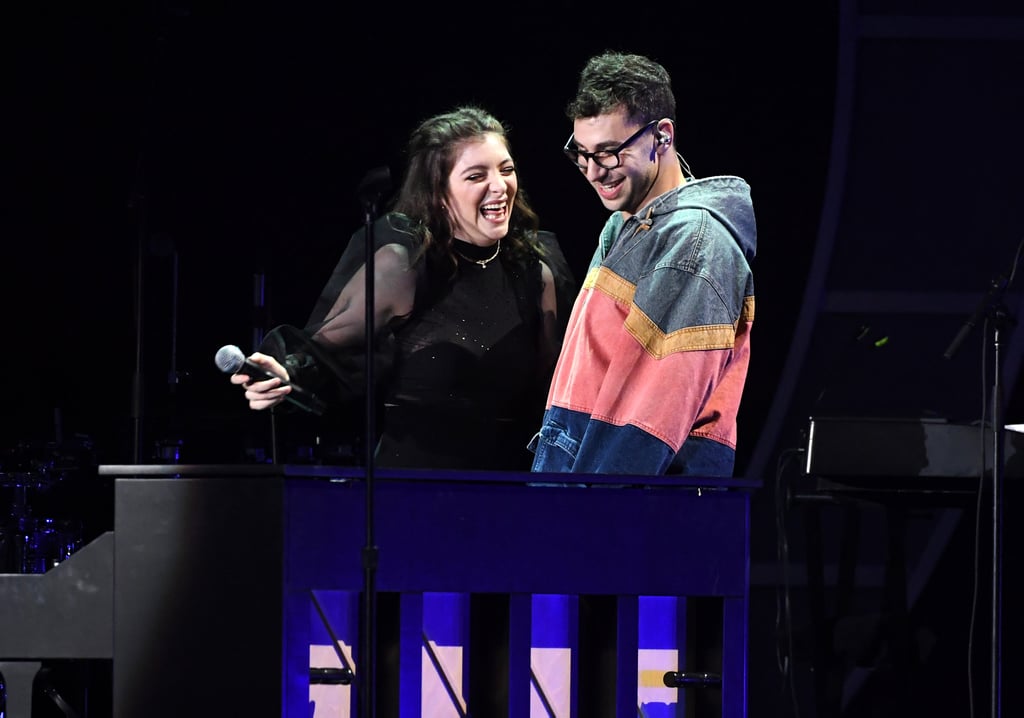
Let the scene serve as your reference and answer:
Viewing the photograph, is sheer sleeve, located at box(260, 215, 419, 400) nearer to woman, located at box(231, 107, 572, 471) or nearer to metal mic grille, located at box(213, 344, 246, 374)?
woman, located at box(231, 107, 572, 471)

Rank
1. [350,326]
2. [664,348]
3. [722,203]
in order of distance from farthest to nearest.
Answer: [350,326] < [722,203] < [664,348]

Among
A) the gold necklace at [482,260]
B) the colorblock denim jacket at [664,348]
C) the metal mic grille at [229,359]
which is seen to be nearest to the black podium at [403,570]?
the metal mic grille at [229,359]

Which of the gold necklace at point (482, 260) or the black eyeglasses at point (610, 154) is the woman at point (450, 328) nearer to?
the gold necklace at point (482, 260)

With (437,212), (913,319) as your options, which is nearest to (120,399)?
(437,212)

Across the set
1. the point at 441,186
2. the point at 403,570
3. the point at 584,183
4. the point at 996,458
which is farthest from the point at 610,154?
the point at 403,570

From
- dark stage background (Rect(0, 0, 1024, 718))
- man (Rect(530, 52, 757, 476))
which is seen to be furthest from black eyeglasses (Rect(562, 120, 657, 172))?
dark stage background (Rect(0, 0, 1024, 718))

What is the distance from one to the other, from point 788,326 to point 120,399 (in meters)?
2.24

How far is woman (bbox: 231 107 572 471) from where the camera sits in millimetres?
3295

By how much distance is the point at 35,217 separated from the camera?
13.9 feet

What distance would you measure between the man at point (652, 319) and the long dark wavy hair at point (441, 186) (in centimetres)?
50

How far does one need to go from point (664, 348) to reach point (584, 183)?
48.5 inches

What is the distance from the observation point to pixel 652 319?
2.73 metres

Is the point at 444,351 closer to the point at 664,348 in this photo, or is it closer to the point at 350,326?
the point at 350,326

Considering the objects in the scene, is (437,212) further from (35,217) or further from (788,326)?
(35,217)
